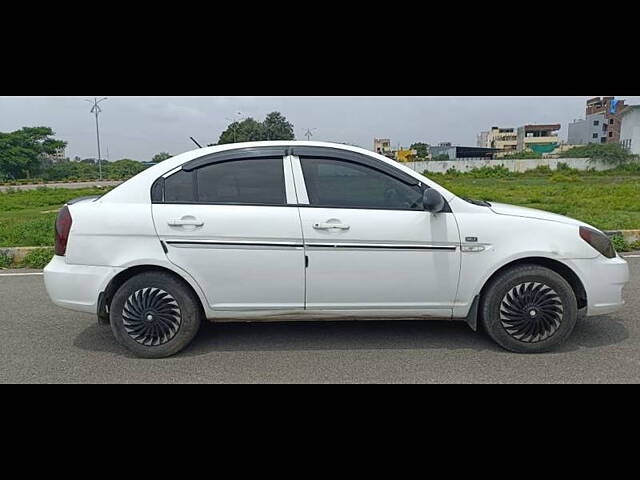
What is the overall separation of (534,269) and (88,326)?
155 inches

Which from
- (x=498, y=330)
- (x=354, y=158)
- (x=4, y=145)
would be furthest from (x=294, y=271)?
(x=4, y=145)

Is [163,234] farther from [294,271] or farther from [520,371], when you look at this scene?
[520,371]

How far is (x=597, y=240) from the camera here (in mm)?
3379

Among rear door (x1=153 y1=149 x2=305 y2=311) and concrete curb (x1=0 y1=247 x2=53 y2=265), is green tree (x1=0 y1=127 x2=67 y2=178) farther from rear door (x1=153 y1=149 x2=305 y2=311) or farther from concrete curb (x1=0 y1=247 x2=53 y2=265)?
rear door (x1=153 y1=149 x2=305 y2=311)

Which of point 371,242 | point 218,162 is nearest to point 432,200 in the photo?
point 371,242

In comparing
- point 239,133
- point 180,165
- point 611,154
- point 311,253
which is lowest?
point 311,253

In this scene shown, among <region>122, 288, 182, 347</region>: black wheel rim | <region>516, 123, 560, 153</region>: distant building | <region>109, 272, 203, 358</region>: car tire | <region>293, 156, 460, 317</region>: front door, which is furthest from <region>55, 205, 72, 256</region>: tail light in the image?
<region>516, 123, 560, 153</region>: distant building

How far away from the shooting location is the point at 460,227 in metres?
3.29

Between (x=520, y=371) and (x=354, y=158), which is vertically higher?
(x=354, y=158)

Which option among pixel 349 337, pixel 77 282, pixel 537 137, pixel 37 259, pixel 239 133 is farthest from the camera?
pixel 537 137

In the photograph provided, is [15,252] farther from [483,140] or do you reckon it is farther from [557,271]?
[483,140]

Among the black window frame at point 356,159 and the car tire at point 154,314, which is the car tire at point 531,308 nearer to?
the black window frame at point 356,159

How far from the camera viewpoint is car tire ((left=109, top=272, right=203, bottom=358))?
3340 millimetres

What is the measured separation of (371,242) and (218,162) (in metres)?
1.36
